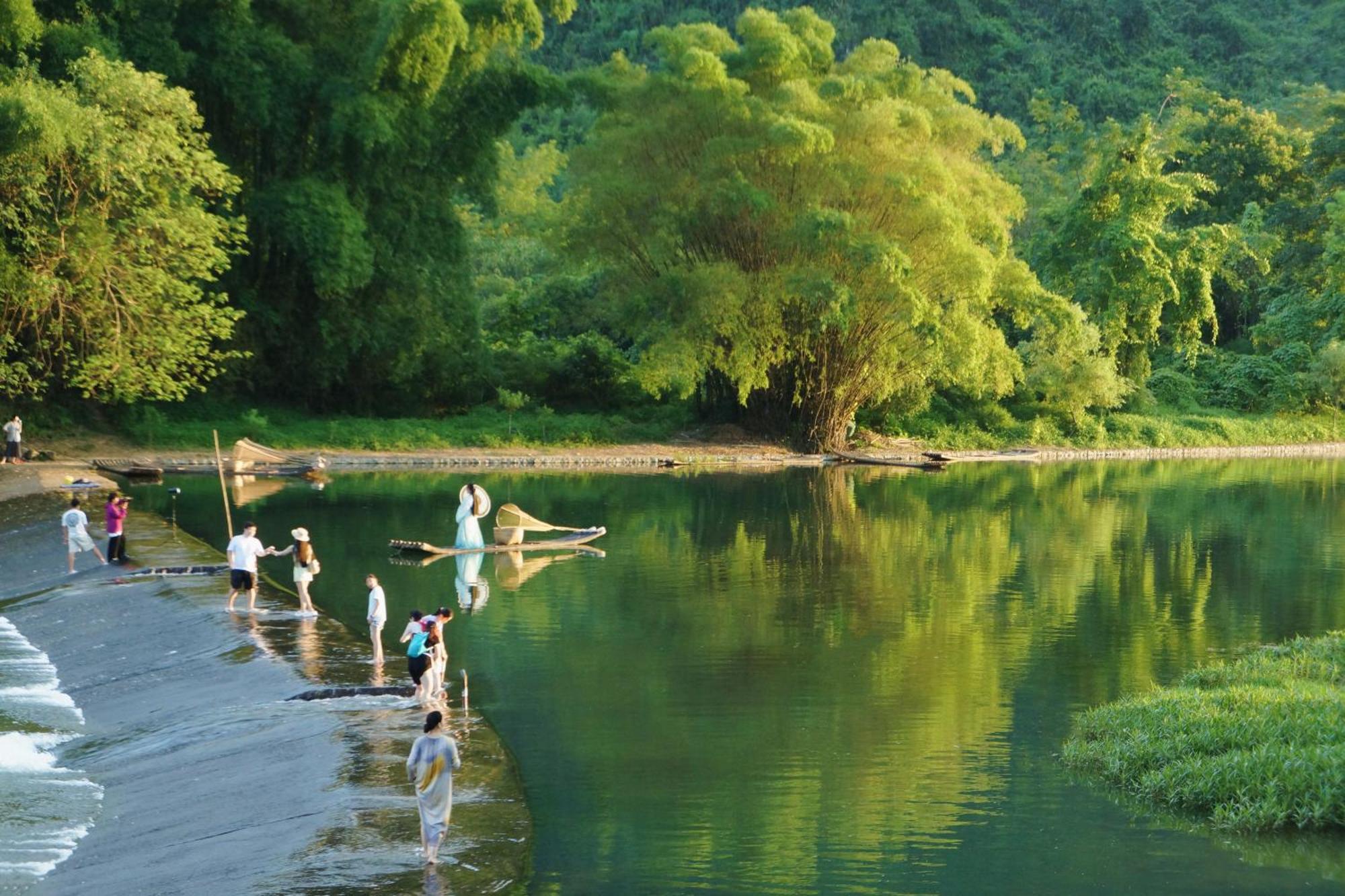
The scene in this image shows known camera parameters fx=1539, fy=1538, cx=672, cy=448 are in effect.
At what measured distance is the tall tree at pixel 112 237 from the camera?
32.4 meters

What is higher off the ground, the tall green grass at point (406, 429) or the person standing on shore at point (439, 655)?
the tall green grass at point (406, 429)

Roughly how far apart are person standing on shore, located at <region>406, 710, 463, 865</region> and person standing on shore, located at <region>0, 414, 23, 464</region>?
28.5m

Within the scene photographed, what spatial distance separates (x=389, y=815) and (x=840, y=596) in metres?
12.6

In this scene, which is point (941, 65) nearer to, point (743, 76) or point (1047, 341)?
point (1047, 341)

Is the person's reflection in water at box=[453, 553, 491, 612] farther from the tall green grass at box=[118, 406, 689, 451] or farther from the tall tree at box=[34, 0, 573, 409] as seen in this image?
the tall green grass at box=[118, 406, 689, 451]

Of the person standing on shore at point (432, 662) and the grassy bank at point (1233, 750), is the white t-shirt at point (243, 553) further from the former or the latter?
the grassy bank at point (1233, 750)

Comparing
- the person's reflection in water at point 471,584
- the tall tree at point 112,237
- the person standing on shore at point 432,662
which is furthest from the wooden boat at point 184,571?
the tall tree at point 112,237

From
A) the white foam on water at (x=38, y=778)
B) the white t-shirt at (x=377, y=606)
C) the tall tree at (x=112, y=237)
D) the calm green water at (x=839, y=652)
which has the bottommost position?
the white foam on water at (x=38, y=778)

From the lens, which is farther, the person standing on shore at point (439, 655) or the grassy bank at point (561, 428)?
the grassy bank at point (561, 428)

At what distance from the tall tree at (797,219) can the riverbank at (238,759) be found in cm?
2437

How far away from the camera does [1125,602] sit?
2356 cm

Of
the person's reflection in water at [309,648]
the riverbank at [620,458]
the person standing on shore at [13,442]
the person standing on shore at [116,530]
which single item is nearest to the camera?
the person's reflection in water at [309,648]

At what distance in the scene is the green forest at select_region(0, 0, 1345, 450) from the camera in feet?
112

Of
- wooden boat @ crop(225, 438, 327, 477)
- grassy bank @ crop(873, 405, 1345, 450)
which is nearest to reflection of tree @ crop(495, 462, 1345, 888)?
wooden boat @ crop(225, 438, 327, 477)
